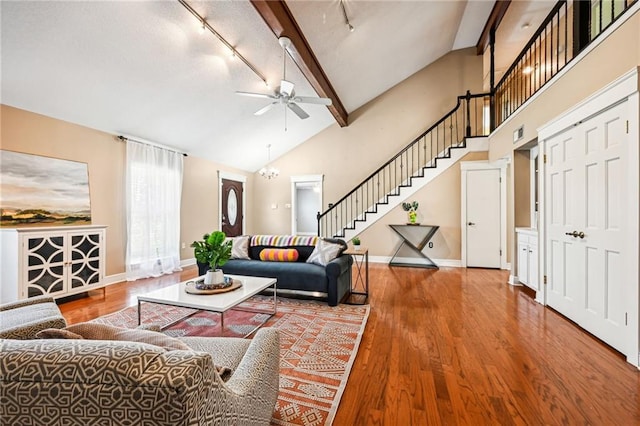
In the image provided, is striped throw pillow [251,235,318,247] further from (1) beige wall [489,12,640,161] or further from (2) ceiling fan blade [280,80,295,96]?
(1) beige wall [489,12,640,161]

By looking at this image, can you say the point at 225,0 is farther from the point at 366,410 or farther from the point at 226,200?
the point at 226,200

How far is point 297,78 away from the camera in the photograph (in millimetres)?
4910

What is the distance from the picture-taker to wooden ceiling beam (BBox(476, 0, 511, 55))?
491cm

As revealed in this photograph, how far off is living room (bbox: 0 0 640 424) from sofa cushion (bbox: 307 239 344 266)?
798 mm

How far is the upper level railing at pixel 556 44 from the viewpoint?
296 centimetres

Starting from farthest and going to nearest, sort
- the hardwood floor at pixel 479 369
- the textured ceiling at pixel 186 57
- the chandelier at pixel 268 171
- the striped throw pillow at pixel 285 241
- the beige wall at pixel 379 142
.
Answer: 1. the beige wall at pixel 379 142
2. the chandelier at pixel 268 171
3. the striped throw pillow at pixel 285 241
4. the textured ceiling at pixel 186 57
5. the hardwood floor at pixel 479 369

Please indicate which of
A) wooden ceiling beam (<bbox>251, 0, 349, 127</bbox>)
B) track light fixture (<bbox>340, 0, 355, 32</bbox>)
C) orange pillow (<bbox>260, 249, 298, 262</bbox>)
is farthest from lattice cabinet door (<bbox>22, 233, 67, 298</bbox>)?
track light fixture (<bbox>340, 0, 355, 32</bbox>)

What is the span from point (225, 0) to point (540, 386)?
14.9 feet

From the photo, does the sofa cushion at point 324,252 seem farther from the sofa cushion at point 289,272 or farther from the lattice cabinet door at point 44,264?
the lattice cabinet door at point 44,264

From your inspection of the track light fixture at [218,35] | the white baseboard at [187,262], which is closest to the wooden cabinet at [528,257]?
the track light fixture at [218,35]

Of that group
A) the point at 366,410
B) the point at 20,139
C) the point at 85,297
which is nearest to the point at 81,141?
the point at 20,139

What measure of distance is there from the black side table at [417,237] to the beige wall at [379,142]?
13.0 inches

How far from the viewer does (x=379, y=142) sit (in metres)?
7.27

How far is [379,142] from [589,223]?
203 inches
